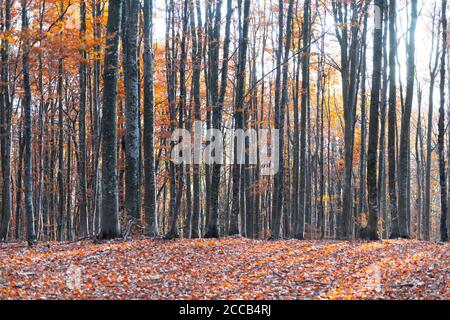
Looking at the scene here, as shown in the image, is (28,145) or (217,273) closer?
(217,273)

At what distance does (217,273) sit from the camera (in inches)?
403

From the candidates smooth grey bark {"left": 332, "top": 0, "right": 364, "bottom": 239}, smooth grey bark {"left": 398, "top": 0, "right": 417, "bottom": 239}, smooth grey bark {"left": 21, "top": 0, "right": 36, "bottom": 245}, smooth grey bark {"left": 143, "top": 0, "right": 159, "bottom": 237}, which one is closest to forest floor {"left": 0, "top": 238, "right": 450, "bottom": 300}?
smooth grey bark {"left": 21, "top": 0, "right": 36, "bottom": 245}

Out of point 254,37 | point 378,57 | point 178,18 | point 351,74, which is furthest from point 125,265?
point 254,37

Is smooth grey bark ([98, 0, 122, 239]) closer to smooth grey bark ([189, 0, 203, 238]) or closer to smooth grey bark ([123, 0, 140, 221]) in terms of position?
smooth grey bark ([123, 0, 140, 221])

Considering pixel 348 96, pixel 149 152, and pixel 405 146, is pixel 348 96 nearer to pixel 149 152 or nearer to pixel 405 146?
pixel 405 146

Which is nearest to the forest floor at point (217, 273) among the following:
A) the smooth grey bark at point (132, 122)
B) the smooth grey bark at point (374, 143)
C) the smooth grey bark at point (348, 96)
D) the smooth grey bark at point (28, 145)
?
the smooth grey bark at point (28, 145)

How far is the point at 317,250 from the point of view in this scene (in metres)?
14.3

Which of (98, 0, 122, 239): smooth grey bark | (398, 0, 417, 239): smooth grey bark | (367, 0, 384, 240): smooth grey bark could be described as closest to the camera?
(98, 0, 122, 239): smooth grey bark

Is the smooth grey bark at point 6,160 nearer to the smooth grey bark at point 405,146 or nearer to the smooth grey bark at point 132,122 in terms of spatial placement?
the smooth grey bark at point 132,122

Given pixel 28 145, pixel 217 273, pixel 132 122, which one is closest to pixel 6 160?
pixel 28 145

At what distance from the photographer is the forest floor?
8086 millimetres

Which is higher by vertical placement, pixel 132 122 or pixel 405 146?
pixel 132 122

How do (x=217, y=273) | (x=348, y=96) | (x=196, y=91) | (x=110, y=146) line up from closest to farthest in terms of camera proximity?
(x=217, y=273) → (x=110, y=146) → (x=196, y=91) → (x=348, y=96)
